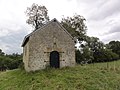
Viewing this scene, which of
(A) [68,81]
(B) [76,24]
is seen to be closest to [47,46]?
(A) [68,81]

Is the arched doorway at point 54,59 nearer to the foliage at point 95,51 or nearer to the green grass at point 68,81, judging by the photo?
the green grass at point 68,81

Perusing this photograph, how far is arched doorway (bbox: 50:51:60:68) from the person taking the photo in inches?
1142

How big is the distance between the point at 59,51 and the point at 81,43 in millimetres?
21772

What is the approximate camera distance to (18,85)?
22.4m

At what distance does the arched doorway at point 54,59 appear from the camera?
2902 cm

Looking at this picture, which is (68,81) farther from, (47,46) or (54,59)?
(47,46)

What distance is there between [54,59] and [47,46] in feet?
6.80

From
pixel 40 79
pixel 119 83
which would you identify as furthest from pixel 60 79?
pixel 119 83

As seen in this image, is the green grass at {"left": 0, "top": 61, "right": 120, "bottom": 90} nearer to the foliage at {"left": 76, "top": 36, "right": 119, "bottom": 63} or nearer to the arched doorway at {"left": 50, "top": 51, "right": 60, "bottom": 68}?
the arched doorway at {"left": 50, "top": 51, "right": 60, "bottom": 68}

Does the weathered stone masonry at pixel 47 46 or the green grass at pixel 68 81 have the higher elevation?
the weathered stone masonry at pixel 47 46

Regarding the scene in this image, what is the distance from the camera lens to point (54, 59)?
29.1 metres

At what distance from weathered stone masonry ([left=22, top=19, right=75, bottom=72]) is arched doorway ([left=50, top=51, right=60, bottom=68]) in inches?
15.9

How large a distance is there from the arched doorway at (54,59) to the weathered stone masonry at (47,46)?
40 cm

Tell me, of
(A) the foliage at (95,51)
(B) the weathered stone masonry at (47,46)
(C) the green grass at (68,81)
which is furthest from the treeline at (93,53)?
(C) the green grass at (68,81)
